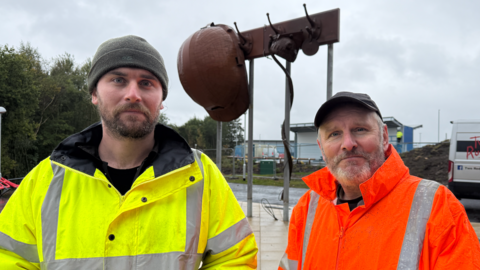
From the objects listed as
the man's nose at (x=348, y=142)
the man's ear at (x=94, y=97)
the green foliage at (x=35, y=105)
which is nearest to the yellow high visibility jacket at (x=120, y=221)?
the man's ear at (x=94, y=97)

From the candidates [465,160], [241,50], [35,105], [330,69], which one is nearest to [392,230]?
[330,69]

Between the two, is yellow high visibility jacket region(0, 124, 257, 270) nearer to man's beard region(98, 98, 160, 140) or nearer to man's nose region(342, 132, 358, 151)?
man's beard region(98, 98, 160, 140)

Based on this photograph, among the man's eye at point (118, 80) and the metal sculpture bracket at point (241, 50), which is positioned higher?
the metal sculpture bracket at point (241, 50)

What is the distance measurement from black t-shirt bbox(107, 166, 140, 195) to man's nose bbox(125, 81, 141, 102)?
360 millimetres

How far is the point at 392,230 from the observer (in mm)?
1526

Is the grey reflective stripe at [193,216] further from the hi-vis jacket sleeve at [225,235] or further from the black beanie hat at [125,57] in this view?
the black beanie hat at [125,57]

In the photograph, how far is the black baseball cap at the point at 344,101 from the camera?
178cm

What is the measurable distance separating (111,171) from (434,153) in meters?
20.8

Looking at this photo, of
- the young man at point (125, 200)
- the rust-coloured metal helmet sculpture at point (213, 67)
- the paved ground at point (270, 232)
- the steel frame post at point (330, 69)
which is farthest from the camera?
the rust-coloured metal helmet sculpture at point (213, 67)

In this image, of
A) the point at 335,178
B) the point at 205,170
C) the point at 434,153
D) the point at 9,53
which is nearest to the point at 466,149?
the point at 335,178

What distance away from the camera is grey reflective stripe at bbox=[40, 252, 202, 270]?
1.43m

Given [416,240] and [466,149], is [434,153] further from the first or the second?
[416,240]

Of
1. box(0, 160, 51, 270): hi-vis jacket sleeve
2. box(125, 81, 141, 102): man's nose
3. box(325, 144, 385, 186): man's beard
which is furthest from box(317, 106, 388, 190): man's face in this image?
box(0, 160, 51, 270): hi-vis jacket sleeve

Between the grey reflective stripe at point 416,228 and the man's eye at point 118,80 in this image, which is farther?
the man's eye at point 118,80
